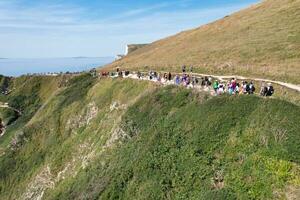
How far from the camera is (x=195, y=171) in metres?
37.7

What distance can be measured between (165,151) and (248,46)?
49144mm

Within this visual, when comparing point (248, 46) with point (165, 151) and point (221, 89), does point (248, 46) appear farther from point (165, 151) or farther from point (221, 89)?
point (165, 151)

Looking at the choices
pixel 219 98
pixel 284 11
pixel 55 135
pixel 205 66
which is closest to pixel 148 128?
pixel 219 98

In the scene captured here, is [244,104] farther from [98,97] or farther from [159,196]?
[98,97]

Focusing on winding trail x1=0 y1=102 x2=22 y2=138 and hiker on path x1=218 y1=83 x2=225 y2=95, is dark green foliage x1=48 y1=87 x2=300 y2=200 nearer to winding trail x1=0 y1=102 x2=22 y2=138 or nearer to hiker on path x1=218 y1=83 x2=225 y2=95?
hiker on path x1=218 y1=83 x2=225 y2=95

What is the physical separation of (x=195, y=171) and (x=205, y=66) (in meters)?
42.6

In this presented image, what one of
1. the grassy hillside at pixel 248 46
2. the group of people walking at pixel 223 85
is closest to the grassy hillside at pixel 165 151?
the group of people walking at pixel 223 85

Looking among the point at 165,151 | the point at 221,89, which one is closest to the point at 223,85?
the point at 221,89

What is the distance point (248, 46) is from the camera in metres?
87.2

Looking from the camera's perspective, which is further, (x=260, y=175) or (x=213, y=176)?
(x=213, y=176)

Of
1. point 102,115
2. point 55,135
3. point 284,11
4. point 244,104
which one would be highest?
point 284,11

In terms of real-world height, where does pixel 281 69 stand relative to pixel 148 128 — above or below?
above

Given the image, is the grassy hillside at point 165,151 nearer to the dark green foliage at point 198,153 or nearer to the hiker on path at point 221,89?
the dark green foliage at point 198,153

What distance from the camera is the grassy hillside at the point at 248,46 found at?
66812 mm
